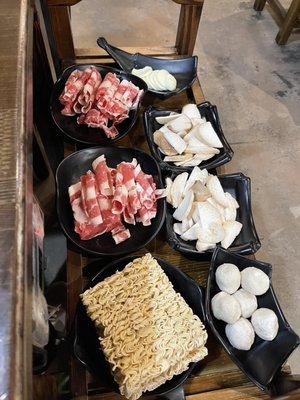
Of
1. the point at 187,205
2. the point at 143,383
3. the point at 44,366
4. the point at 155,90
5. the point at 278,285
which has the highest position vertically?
the point at 155,90

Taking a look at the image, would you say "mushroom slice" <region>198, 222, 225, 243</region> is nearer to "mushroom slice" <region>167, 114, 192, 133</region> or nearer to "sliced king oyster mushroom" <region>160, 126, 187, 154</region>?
"sliced king oyster mushroom" <region>160, 126, 187, 154</region>

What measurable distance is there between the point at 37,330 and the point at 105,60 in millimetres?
1364

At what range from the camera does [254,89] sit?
8.95 ft

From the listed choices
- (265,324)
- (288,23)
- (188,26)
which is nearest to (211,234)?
(265,324)

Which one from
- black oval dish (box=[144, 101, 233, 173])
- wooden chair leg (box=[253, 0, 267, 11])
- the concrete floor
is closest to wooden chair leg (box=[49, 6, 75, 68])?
black oval dish (box=[144, 101, 233, 173])

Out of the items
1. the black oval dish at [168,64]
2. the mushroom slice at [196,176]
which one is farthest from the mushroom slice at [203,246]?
the black oval dish at [168,64]

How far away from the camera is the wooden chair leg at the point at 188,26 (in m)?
1.63

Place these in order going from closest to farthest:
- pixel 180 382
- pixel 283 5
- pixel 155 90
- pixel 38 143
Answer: pixel 180 382 < pixel 38 143 < pixel 155 90 < pixel 283 5

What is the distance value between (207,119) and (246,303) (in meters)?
0.81

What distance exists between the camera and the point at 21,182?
27.3 inches

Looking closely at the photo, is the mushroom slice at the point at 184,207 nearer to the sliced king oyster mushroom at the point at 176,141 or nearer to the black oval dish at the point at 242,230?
the black oval dish at the point at 242,230

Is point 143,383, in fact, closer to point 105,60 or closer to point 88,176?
point 88,176

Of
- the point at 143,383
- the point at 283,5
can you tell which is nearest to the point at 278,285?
the point at 143,383

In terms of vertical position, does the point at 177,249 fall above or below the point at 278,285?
above
